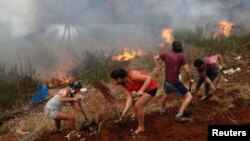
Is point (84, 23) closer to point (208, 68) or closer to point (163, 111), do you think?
point (208, 68)

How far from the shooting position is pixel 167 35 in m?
15.1

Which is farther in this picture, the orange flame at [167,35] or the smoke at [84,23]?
the smoke at [84,23]

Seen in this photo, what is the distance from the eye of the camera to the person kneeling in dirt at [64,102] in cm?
790

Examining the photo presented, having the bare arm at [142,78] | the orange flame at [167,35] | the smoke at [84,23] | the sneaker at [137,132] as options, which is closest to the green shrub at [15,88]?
the smoke at [84,23]

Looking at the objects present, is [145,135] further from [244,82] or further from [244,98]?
[244,82]

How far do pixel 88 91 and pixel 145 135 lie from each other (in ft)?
16.7

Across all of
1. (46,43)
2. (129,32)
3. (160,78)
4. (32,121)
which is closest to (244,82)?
(160,78)

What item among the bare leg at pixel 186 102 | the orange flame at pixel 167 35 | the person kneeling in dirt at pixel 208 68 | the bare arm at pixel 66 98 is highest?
the orange flame at pixel 167 35

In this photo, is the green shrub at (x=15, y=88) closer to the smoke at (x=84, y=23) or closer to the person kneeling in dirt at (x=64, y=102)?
the smoke at (x=84, y=23)

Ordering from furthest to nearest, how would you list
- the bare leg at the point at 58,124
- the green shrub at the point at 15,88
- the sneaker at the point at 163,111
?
the green shrub at the point at 15,88, the bare leg at the point at 58,124, the sneaker at the point at 163,111

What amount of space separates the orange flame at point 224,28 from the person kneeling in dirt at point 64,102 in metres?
7.55

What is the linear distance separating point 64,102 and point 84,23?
8.64m

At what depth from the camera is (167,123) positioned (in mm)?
7797

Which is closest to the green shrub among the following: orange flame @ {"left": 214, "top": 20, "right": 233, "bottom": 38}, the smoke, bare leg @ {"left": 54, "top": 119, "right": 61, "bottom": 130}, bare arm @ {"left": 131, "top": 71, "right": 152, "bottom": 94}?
the smoke
